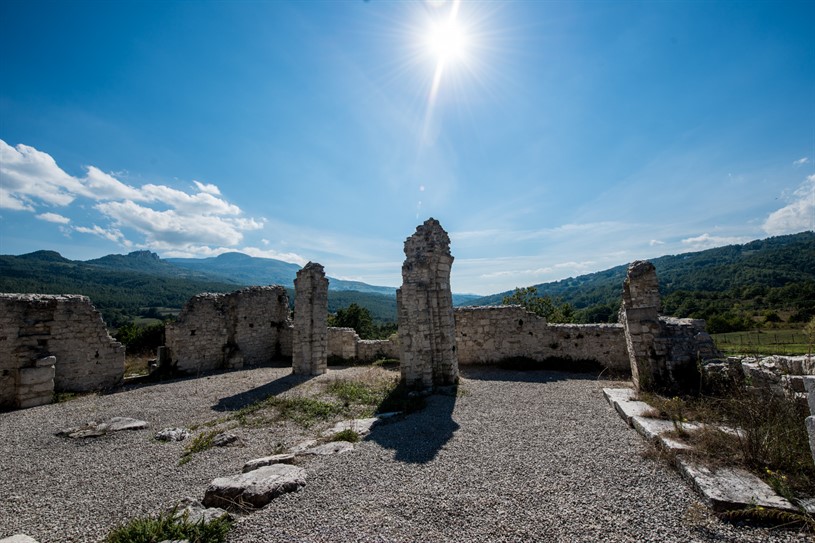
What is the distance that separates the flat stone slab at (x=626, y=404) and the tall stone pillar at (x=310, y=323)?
1015 centimetres

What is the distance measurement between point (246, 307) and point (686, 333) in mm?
16886

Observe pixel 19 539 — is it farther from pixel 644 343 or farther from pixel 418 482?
pixel 644 343

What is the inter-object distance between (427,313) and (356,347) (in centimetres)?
756

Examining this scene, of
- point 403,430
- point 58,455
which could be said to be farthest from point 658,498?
point 58,455

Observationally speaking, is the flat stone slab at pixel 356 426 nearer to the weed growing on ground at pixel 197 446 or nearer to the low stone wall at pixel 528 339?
the weed growing on ground at pixel 197 446

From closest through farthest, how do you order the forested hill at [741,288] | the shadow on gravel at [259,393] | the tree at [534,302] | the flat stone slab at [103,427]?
the flat stone slab at [103,427]
the shadow on gravel at [259,393]
the tree at [534,302]
the forested hill at [741,288]

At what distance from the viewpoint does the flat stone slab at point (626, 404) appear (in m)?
6.61

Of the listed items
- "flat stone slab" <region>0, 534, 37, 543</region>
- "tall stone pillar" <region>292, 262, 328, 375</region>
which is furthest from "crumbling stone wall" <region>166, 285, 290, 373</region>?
"flat stone slab" <region>0, 534, 37, 543</region>

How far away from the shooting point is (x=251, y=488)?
14.6ft

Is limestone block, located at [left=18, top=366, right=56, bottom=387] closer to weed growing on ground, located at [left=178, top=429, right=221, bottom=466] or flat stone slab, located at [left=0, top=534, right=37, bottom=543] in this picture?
weed growing on ground, located at [left=178, top=429, right=221, bottom=466]

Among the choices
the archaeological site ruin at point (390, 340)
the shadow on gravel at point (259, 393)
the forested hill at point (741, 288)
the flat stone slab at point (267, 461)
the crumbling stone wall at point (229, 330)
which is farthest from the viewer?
the forested hill at point (741, 288)

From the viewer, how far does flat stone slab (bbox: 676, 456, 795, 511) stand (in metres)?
3.55

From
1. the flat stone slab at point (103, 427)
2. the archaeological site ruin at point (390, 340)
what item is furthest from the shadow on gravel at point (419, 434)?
the flat stone slab at point (103, 427)

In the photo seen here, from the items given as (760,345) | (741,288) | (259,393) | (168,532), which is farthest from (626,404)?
(741,288)
